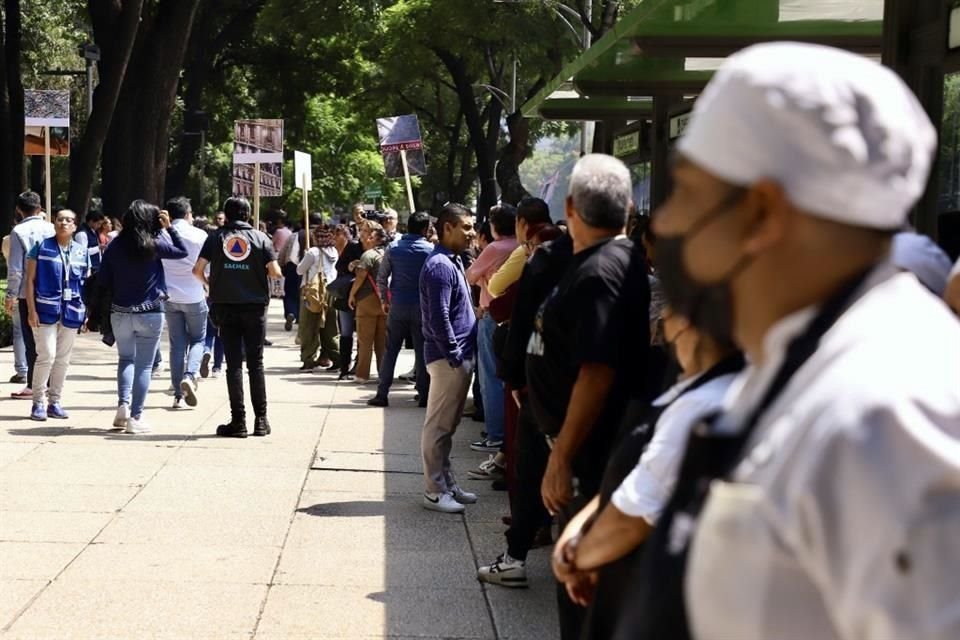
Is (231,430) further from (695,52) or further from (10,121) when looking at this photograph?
(10,121)

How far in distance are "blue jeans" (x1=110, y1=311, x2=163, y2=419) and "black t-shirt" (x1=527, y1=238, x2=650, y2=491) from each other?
256 inches

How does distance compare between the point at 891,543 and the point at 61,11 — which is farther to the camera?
the point at 61,11

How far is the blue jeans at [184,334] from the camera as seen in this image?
12312mm

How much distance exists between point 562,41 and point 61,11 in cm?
1629

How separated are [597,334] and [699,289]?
3.13 m

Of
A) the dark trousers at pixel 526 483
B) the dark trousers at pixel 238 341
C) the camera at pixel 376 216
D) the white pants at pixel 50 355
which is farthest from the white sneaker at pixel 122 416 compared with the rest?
the dark trousers at pixel 526 483

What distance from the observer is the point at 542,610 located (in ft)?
20.3

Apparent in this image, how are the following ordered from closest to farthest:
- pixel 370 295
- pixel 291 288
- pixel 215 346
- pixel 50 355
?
pixel 50 355, pixel 370 295, pixel 215 346, pixel 291 288

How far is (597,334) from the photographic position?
4648 mm

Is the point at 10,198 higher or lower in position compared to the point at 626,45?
lower

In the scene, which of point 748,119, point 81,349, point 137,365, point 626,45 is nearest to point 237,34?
point 81,349

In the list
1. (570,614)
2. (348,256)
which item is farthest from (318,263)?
(570,614)

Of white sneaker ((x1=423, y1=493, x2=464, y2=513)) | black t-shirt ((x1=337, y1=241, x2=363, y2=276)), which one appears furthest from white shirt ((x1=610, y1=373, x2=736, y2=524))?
black t-shirt ((x1=337, y1=241, x2=363, y2=276))

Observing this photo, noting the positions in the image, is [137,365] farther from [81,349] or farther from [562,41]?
[562,41]
